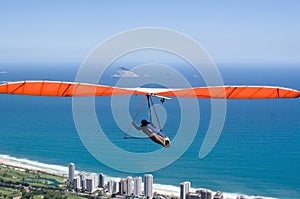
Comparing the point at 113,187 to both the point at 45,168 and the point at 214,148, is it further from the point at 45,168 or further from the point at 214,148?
the point at 214,148

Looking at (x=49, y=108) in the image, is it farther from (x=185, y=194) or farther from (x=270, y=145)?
(x=185, y=194)

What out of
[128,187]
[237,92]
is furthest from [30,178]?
[237,92]

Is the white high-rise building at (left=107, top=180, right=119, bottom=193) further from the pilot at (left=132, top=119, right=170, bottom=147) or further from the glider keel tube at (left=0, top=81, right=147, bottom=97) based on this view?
the glider keel tube at (left=0, top=81, right=147, bottom=97)

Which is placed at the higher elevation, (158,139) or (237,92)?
(237,92)

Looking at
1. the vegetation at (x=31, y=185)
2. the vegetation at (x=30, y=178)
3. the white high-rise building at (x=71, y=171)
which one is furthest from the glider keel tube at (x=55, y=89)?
the white high-rise building at (x=71, y=171)

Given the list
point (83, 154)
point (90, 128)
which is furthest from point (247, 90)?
point (90, 128)

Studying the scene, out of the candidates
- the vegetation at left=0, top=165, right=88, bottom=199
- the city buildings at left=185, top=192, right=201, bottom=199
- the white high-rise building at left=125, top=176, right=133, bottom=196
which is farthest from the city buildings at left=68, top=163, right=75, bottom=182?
the city buildings at left=185, top=192, right=201, bottom=199

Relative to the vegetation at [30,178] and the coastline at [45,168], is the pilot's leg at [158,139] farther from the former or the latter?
the vegetation at [30,178]
